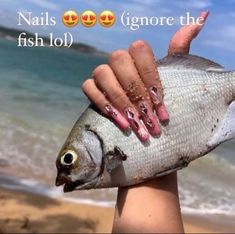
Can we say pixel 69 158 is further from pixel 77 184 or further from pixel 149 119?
pixel 149 119

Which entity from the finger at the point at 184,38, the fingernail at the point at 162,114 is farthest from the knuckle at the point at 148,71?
the finger at the point at 184,38

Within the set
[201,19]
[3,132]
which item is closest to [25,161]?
A: [3,132]

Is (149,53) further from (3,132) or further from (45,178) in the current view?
(3,132)

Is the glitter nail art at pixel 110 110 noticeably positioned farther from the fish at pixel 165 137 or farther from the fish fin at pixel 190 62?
the fish fin at pixel 190 62

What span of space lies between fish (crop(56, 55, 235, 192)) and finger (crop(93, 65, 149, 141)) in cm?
3

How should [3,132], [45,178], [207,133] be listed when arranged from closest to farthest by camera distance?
[207,133]
[45,178]
[3,132]

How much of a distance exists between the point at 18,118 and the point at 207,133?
8.12 meters

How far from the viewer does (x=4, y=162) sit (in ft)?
21.8

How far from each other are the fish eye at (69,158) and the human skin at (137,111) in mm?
193

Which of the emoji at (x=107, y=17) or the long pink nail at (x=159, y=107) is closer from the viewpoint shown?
the long pink nail at (x=159, y=107)

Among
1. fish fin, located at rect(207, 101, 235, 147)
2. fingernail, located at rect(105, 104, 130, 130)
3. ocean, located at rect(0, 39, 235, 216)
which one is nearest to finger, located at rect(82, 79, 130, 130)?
fingernail, located at rect(105, 104, 130, 130)

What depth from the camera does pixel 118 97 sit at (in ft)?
6.01

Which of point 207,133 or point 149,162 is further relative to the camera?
point 207,133

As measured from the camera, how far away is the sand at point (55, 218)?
15.1 ft
